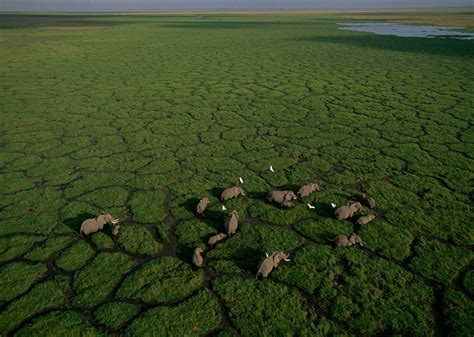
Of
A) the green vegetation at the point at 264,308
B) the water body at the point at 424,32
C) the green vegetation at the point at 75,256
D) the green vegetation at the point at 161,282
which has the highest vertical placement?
the green vegetation at the point at 75,256

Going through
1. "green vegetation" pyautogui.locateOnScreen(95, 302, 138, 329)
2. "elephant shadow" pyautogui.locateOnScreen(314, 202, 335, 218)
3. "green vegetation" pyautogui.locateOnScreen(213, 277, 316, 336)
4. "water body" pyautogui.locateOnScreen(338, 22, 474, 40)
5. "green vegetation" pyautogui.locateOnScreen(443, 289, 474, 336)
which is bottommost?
"water body" pyautogui.locateOnScreen(338, 22, 474, 40)

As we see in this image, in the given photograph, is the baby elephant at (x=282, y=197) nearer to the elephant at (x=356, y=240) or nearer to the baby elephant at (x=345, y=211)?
the baby elephant at (x=345, y=211)

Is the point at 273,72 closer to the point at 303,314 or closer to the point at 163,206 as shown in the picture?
the point at 163,206

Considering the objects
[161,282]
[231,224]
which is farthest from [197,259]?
[231,224]

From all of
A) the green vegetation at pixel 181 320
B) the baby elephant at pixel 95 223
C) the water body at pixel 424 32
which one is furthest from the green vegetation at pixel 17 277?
the water body at pixel 424 32

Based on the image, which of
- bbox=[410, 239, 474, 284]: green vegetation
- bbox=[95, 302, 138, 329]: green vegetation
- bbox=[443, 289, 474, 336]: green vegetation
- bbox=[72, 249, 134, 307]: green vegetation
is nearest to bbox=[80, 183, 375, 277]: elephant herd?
bbox=[72, 249, 134, 307]: green vegetation

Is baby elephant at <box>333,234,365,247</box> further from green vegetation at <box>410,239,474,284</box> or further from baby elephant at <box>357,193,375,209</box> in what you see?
baby elephant at <box>357,193,375,209</box>

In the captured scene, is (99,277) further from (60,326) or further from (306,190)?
(306,190)
